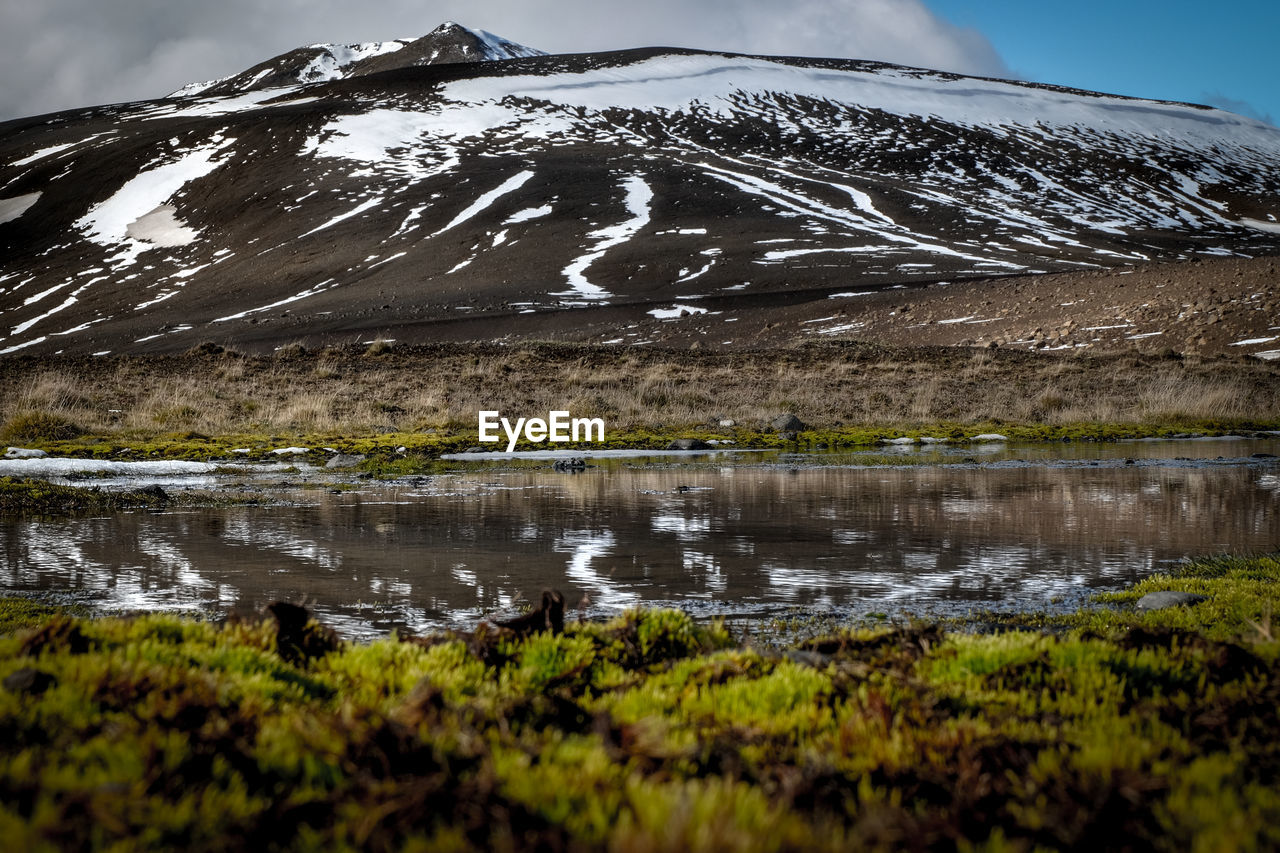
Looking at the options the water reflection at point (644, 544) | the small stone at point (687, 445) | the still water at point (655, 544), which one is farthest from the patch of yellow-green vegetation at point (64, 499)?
the small stone at point (687, 445)

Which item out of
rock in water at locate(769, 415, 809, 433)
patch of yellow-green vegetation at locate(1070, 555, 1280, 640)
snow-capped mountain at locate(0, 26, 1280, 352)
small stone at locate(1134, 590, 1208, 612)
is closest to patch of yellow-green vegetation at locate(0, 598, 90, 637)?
patch of yellow-green vegetation at locate(1070, 555, 1280, 640)

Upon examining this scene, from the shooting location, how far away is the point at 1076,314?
203 ft

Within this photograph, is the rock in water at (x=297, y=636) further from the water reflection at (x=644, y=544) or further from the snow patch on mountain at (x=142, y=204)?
the snow patch on mountain at (x=142, y=204)

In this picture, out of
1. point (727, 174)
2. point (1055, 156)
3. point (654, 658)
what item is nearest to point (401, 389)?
point (654, 658)

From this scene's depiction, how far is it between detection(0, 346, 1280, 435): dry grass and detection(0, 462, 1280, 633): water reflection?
1513cm

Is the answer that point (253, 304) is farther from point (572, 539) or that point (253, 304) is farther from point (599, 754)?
point (599, 754)

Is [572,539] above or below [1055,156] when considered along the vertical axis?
below

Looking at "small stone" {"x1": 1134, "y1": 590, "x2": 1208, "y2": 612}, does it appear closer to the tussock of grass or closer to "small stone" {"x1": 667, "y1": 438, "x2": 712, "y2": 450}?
"small stone" {"x1": 667, "y1": 438, "x2": 712, "y2": 450}

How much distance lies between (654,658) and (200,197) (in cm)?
16938

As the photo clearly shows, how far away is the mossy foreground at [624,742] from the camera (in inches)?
128

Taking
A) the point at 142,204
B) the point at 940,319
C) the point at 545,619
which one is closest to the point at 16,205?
the point at 142,204

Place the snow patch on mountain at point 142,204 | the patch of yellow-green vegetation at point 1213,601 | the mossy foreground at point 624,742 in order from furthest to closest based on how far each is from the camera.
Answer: the snow patch on mountain at point 142,204, the patch of yellow-green vegetation at point 1213,601, the mossy foreground at point 624,742

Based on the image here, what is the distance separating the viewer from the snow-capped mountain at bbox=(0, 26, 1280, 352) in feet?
334

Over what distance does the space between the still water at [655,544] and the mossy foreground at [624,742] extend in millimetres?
2964
